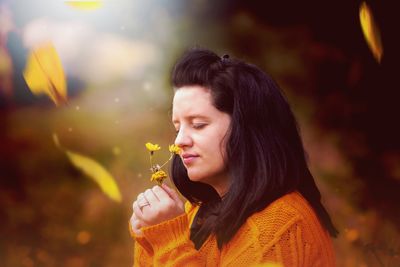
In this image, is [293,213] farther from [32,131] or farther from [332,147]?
[32,131]

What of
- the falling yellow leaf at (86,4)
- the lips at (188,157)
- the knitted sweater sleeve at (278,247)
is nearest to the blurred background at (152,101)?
the falling yellow leaf at (86,4)

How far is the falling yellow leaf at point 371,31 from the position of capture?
6.09 ft

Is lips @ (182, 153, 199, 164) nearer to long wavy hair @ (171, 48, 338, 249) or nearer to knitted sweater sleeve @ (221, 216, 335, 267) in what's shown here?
long wavy hair @ (171, 48, 338, 249)

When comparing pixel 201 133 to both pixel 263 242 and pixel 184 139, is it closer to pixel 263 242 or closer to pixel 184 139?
pixel 184 139

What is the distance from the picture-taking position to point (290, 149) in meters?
1.23

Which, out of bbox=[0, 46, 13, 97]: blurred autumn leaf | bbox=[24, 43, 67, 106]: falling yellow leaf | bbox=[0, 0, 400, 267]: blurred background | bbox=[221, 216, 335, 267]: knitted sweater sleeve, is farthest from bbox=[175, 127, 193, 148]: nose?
bbox=[0, 46, 13, 97]: blurred autumn leaf

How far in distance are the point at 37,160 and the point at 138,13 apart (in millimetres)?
558

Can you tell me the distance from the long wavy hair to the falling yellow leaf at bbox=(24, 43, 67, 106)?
2.12 feet

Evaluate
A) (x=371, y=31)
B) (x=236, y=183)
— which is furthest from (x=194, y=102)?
(x=371, y=31)

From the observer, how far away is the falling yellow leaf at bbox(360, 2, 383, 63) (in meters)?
1.86

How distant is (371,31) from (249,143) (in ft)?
2.76

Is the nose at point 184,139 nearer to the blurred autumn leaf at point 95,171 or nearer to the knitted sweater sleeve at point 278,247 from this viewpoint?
the knitted sweater sleeve at point 278,247

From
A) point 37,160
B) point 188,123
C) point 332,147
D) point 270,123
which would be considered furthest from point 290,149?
point 37,160

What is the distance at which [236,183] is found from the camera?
1.19 meters
